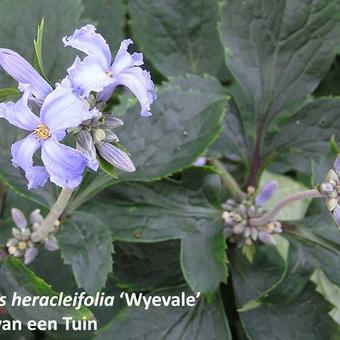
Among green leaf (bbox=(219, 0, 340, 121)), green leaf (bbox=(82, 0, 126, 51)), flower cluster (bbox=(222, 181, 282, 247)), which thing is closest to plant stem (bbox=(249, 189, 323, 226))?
flower cluster (bbox=(222, 181, 282, 247))

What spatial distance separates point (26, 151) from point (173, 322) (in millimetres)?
657

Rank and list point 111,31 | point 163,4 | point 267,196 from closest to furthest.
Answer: point 267,196
point 163,4
point 111,31

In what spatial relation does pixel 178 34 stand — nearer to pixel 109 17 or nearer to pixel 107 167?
pixel 109 17

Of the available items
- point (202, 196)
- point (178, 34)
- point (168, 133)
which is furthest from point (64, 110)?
point (178, 34)

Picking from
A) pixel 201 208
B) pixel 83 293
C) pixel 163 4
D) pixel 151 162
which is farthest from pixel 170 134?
pixel 163 4

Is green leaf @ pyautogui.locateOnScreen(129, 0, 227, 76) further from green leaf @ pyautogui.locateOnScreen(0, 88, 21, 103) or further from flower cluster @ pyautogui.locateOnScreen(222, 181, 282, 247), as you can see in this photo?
green leaf @ pyautogui.locateOnScreen(0, 88, 21, 103)

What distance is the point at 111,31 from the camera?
1.84 m

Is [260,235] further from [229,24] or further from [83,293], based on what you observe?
[229,24]

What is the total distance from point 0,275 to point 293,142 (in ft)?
2.47

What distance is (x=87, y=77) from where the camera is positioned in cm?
88

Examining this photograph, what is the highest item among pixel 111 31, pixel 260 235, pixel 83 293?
pixel 111 31

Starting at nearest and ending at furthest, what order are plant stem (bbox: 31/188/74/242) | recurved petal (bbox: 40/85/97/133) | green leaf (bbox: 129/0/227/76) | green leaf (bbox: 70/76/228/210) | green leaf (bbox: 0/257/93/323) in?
recurved petal (bbox: 40/85/97/133) → plant stem (bbox: 31/188/74/242) → green leaf (bbox: 0/257/93/323) → green leaf (bbox: 70/76/228/210) → green leaf (bbox: 129/0/227/76)

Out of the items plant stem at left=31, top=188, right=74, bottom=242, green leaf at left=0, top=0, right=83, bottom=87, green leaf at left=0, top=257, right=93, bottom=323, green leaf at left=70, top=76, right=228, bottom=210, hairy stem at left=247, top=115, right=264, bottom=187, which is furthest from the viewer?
hairy stem at left=247, top=115, right=264, bottom=187

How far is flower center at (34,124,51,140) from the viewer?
899 millimetres
